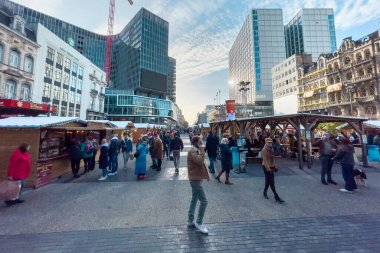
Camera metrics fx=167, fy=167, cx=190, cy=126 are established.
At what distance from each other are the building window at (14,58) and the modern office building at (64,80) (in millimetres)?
2634

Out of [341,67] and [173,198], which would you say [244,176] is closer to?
[173,198]

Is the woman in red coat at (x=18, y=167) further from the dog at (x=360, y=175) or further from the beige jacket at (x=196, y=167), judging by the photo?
the dog at (x=360, y=175)

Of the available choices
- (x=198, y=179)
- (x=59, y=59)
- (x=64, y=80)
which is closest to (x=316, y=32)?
(x=59, y=59)

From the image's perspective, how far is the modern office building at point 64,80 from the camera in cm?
2683

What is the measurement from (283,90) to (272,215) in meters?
72.7

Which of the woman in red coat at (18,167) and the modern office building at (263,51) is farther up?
the modern office building at (263,51)

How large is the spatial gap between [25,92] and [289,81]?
72331mm

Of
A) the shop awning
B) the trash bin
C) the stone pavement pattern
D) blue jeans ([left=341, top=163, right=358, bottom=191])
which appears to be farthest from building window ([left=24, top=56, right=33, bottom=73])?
the shop awning

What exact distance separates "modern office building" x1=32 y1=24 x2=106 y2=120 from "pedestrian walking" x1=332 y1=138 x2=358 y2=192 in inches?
1159

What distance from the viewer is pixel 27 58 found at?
79.8 ft

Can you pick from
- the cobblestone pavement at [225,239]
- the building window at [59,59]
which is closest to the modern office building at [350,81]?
the cobblestone pavement at [225,239]

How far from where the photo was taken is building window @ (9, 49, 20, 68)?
2183 cm

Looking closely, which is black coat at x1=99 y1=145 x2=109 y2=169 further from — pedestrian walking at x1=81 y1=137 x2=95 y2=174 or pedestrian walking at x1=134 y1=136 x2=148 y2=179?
pedestrian walking at x1=81 y1=137 x2=95 y2=174

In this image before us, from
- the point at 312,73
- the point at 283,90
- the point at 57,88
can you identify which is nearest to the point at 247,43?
the point at 283,90
